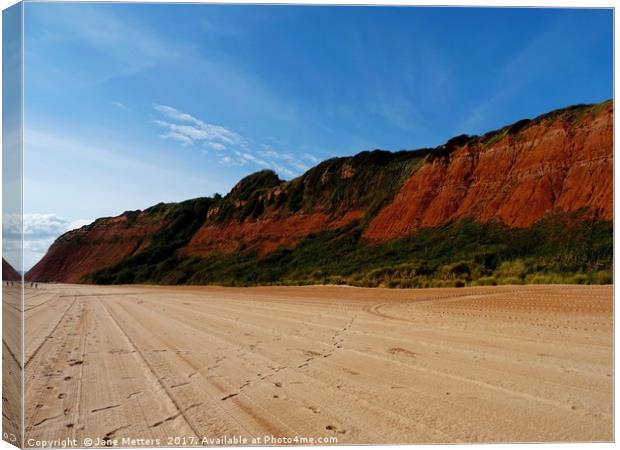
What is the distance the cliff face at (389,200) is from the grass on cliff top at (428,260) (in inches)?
→ 30.3

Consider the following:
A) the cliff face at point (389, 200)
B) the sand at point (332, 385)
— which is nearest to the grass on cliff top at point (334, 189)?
the cliff face at point (389, 200)

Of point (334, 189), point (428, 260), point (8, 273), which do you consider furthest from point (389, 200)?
point (8, 273)

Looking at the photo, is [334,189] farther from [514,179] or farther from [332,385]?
[332,385]

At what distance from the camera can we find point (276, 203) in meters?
52.3

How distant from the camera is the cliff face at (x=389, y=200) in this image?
A: 74.6 feet

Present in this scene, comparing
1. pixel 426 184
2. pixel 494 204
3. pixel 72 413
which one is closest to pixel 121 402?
pixel 72 413

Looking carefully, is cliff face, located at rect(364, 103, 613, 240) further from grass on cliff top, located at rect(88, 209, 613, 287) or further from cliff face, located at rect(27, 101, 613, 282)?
grass on cliff top, located at rect(88, 209, 613, 287)

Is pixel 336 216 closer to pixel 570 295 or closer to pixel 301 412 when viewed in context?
pixel 570 295

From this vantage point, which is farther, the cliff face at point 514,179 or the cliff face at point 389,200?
the cliff face at point 389,200

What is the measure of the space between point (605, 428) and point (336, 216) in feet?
141

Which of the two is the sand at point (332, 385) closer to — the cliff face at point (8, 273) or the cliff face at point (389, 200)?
the cliff face at point (8, 273)

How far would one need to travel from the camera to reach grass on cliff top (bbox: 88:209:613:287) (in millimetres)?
16473

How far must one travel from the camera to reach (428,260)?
27.5 metres

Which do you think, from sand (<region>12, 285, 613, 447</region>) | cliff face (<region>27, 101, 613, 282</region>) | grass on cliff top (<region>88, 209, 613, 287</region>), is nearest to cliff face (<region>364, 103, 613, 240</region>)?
cliff face (<region>27, 101, 613, 282</region>)
